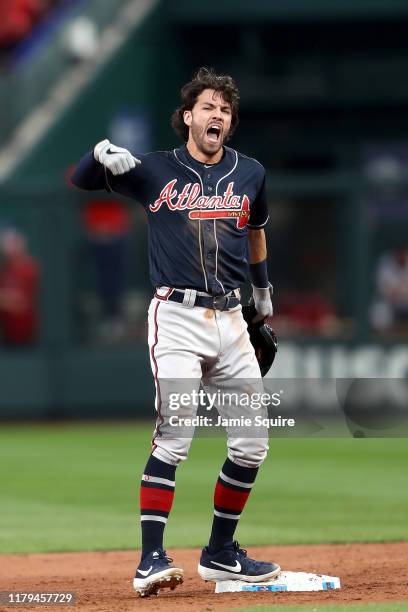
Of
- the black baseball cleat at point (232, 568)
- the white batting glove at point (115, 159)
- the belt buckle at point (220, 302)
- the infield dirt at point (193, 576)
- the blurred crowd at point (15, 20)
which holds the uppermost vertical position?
the blurred crowd at point (15, 20)

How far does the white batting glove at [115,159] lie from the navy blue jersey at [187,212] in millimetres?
58

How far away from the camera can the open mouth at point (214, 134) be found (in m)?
5.73

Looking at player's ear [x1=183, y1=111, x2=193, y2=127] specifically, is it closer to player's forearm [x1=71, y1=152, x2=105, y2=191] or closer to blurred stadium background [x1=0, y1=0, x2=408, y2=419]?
player's forearm [x1=71, y1=152, x2=105, y2=191]

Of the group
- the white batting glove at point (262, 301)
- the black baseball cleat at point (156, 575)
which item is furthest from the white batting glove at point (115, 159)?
the black baseball cleat at point (156, 575)

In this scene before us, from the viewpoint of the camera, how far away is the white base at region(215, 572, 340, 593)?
5.75 m

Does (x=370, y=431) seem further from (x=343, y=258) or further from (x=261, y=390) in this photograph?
(x=343, y=258)

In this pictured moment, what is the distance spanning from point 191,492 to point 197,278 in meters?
4.10

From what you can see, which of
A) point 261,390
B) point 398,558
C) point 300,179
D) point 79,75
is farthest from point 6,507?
point 79,75

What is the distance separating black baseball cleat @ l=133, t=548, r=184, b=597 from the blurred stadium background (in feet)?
28.4

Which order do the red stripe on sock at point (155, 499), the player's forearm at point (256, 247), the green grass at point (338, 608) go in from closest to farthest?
1. the green grass at point (338, 608)
2. the red stripe on sock at point (155, 499)
3. the player's forearm at point (256, 247)

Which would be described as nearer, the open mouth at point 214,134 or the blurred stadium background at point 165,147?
the open mouth at point 214,134

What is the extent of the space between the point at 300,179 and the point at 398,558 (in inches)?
326

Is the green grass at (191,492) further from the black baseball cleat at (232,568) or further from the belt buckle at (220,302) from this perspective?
the belt buckle at (220,302)

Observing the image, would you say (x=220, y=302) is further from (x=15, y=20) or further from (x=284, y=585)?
(x=15, y=20)
